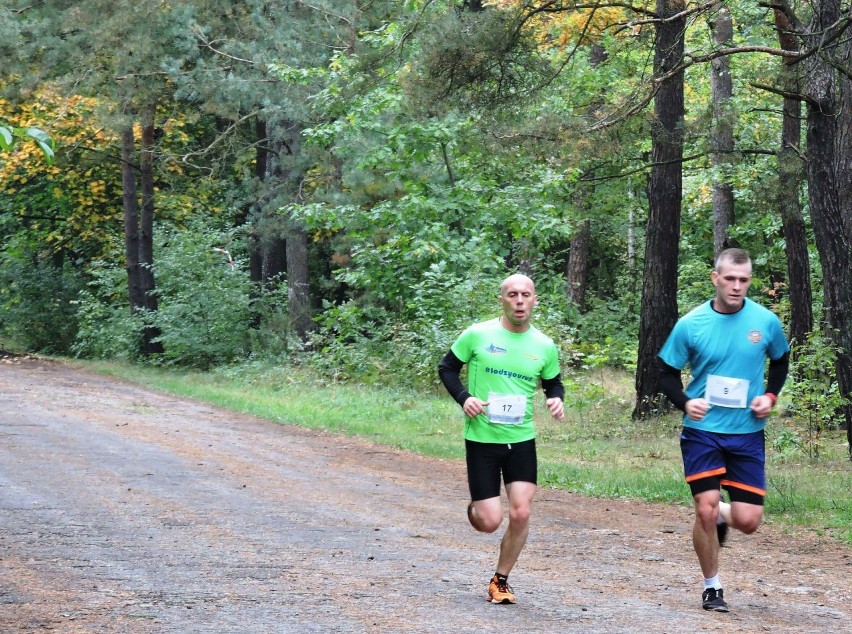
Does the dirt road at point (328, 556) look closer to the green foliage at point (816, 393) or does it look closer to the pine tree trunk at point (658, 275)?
the green foliage at point (816, 393)

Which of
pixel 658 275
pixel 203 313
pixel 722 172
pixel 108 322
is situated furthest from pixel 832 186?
pixel 108 322

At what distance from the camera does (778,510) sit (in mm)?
11328

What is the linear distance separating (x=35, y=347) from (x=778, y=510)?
32.9m

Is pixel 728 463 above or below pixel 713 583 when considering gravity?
above

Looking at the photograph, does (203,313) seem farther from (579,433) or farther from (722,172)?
(579,433)

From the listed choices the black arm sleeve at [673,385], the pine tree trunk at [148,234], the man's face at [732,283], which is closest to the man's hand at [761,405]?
the black arm sleeve at [673,385]

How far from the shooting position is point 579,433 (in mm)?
18453

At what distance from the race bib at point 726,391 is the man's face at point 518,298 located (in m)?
1.13

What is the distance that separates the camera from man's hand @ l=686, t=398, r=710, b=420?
673 centimetres

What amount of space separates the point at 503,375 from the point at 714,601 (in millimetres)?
1788

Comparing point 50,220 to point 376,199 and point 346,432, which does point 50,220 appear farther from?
point 346,432

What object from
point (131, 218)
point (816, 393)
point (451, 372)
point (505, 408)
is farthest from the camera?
point (131, 218)

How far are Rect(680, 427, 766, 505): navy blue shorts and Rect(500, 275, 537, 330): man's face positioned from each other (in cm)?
115

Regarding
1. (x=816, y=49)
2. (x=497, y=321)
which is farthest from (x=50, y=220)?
(x=497, y=321)
